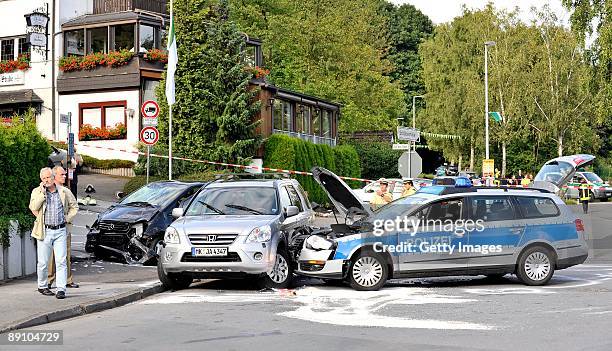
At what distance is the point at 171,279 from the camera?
14.1m

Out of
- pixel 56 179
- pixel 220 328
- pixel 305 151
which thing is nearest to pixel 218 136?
pixel 305 151

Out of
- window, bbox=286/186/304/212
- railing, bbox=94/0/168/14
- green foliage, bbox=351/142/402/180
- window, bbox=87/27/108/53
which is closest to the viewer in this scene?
window, bbox=286/186/304/212

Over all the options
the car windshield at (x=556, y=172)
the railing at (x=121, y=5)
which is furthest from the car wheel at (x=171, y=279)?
the railing at (x=121, y=5)

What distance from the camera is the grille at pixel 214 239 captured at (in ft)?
44.7

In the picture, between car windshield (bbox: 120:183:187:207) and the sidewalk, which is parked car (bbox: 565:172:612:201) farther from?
the sidewalk

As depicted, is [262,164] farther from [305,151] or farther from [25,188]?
[25,188]

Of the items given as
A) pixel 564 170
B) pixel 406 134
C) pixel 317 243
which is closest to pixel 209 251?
pixel 317 243

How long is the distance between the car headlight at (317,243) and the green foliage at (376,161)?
165 feet

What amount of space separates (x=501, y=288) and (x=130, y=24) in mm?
30968

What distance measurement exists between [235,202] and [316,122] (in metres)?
35.8

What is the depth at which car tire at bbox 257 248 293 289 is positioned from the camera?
46.5 feet

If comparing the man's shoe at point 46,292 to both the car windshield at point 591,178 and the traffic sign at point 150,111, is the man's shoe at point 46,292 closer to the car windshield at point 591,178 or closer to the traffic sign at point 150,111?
the traffic sign at point 150,111

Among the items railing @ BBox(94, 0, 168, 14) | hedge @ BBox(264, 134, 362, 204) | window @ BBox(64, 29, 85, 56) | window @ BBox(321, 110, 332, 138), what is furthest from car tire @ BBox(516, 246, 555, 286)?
window @ BBox(321, 110, 332, 138)

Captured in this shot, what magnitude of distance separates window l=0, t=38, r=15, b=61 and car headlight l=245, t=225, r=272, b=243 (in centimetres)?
3446
